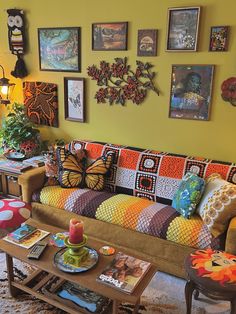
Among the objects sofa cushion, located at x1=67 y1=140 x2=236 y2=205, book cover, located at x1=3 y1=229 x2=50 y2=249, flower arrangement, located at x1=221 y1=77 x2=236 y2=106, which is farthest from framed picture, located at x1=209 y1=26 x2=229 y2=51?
book cover, located at x1=3 y1=229 x2=50 y2=249

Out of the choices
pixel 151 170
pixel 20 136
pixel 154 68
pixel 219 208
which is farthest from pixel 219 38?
pixel 20 136

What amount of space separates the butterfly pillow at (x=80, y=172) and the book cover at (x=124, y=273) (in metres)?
1.07

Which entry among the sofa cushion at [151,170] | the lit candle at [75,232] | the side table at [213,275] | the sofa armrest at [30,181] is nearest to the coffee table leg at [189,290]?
the side table at [213,275]

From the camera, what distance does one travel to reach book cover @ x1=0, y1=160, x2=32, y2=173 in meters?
3.11

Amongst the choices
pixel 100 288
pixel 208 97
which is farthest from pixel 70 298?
pixel 208 97

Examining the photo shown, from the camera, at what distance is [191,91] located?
107 inches

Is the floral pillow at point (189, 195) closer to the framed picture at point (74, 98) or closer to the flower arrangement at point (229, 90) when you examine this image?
the flower arrangement at point (229, 90)

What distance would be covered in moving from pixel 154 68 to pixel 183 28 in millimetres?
425

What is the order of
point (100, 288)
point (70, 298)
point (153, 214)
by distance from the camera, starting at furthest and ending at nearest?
1. point (153, 214)
2. point (70, 298)
3. point (100, 288)

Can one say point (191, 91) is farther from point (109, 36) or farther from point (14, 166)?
point (14, 166)

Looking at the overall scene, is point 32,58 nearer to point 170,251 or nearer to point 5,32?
point 5,32

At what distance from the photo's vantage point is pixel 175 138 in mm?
2920

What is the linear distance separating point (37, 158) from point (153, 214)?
1.57 meters

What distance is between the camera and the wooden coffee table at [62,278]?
63.6 inches
